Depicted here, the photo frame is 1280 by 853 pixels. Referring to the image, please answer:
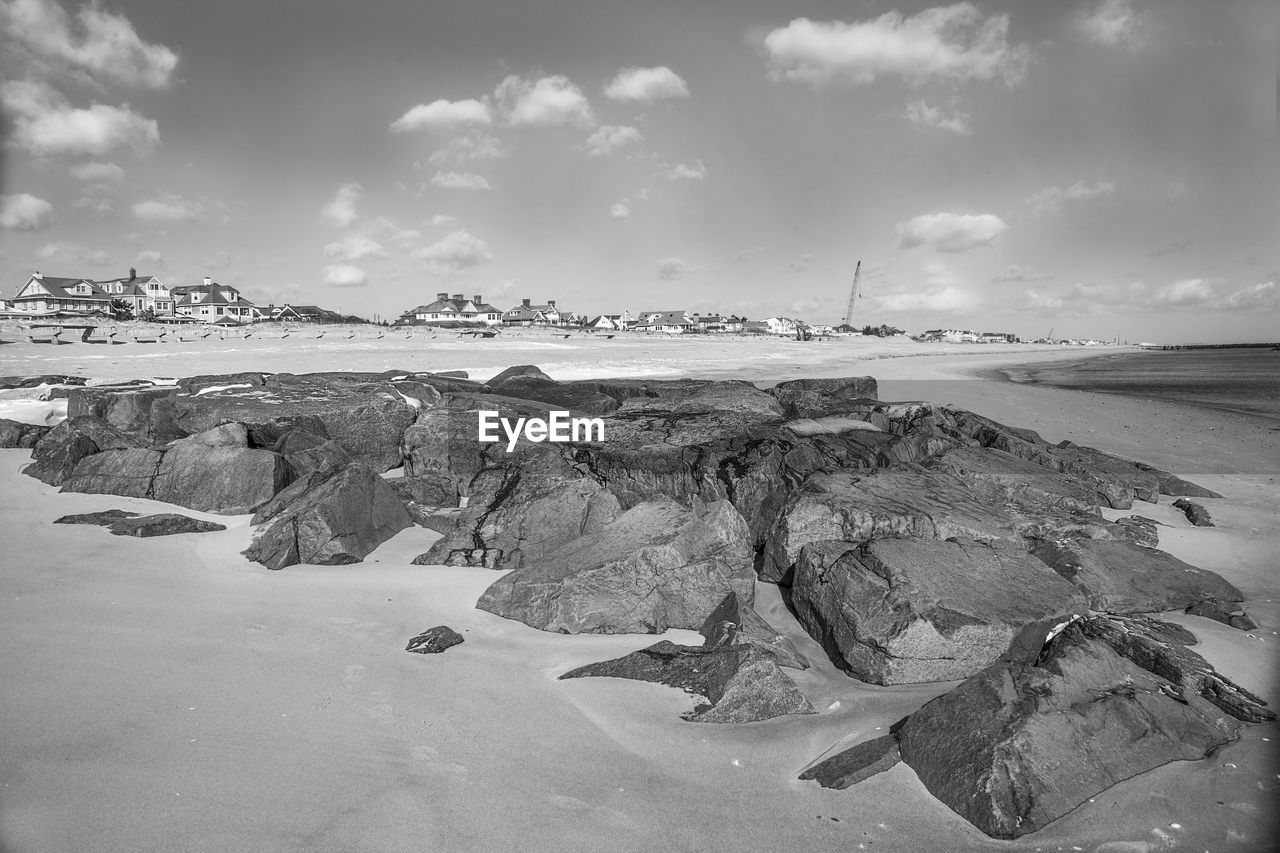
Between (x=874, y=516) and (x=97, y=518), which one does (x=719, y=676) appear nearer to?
(x=874, y=516)

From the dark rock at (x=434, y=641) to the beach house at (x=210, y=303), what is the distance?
3454 inches

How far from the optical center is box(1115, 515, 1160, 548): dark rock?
538 cm

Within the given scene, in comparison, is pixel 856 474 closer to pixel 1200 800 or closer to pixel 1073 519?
pixel 1073 519

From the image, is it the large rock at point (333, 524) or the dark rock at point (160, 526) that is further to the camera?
the dark rock at point (160, 526)

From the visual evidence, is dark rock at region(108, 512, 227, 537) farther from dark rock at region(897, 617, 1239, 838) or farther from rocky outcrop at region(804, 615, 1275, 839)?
dark rock at region(897, 617, 1239, 838)

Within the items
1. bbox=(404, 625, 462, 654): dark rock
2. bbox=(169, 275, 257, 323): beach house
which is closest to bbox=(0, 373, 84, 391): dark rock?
bbox=(404, 625, 462, 654): dark rock

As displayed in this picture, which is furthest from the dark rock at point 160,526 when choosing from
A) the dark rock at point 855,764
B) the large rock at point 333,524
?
the dark rock at point 855,764

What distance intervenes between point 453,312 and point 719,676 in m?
99.9

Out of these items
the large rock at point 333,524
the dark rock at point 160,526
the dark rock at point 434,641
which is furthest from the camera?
the dark rock at point 160,526

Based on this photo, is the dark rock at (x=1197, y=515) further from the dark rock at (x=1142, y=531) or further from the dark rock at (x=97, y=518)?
the dark rock at (x=97, y=518)

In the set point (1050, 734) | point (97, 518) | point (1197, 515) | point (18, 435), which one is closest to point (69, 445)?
point (97, 518)

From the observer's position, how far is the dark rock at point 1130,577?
4320 mm

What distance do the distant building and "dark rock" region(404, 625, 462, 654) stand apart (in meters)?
93.3

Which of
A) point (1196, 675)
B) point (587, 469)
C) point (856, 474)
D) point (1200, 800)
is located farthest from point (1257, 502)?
point (587, 469)
